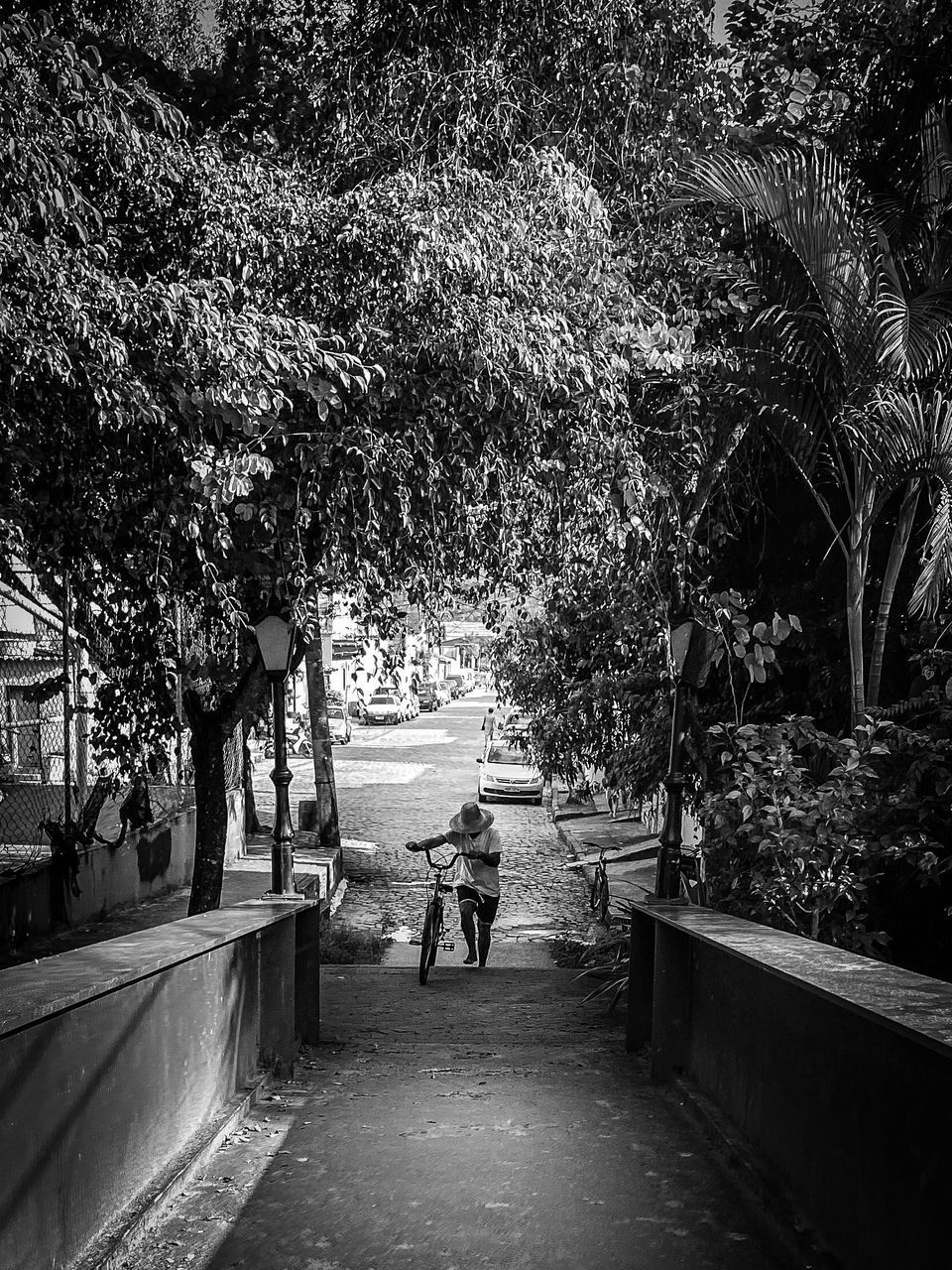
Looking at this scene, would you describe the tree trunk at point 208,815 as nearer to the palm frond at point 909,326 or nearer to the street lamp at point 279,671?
the street lamp at point 279,671

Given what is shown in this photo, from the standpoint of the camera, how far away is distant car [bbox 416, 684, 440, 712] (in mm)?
75312

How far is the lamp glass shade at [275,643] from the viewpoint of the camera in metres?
9.41

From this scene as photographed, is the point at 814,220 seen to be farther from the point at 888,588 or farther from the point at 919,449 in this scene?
the point at 888,588

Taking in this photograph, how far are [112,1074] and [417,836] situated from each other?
21.6m

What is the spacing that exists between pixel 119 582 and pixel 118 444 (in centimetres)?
188

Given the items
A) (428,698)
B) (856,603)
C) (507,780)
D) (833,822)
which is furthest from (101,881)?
(428,698)

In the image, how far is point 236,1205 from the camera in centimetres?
491

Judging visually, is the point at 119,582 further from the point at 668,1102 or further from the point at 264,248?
the point at 668,1102

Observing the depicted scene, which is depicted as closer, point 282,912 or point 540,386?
point 282,912

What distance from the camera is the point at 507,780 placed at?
32688 mm

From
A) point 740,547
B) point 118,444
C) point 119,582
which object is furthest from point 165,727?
point 740,547

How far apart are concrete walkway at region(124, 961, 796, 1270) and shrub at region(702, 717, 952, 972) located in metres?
1.51

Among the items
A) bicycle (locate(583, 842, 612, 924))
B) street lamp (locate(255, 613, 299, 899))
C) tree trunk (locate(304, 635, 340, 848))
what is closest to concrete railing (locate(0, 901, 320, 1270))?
street lamp (locate(255, 613, 299, 899))

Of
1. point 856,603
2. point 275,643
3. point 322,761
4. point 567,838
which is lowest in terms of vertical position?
point 567,838
